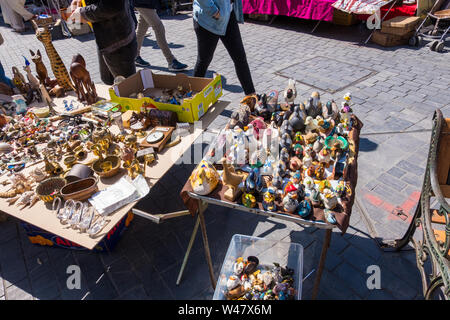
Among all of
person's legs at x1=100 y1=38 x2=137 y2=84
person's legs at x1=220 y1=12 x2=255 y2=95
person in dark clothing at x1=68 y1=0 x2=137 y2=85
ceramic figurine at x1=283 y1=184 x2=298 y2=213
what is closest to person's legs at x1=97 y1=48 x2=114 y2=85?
person in dark clothing at x1=68 y1=0 x2=137 y2=85

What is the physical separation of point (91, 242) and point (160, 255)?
1.04 metres

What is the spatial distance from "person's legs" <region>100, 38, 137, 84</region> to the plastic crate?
2.59 metres

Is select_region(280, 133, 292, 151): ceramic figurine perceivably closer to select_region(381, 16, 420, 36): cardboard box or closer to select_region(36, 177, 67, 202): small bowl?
select_region(36, 177, 67, 202): small bowl

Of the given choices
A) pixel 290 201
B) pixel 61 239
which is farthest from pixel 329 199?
pixel 61 239

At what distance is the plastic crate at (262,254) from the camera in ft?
7.55

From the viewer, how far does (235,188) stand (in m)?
1.98

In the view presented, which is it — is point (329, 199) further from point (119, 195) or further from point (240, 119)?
point (119, 195)

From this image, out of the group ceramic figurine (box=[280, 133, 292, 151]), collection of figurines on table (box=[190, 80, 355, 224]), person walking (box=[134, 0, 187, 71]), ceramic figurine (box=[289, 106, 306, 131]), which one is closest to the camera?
collection of figurines on table (box=[190, 80, 355, 224])

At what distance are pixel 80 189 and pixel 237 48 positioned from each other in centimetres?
285

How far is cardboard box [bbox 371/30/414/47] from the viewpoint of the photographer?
21.4 feet

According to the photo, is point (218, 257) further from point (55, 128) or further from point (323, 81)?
point (323, 81)

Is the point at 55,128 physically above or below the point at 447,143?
below

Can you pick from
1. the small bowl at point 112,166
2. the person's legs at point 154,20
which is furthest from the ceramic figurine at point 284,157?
the person's legs at point 154,20
